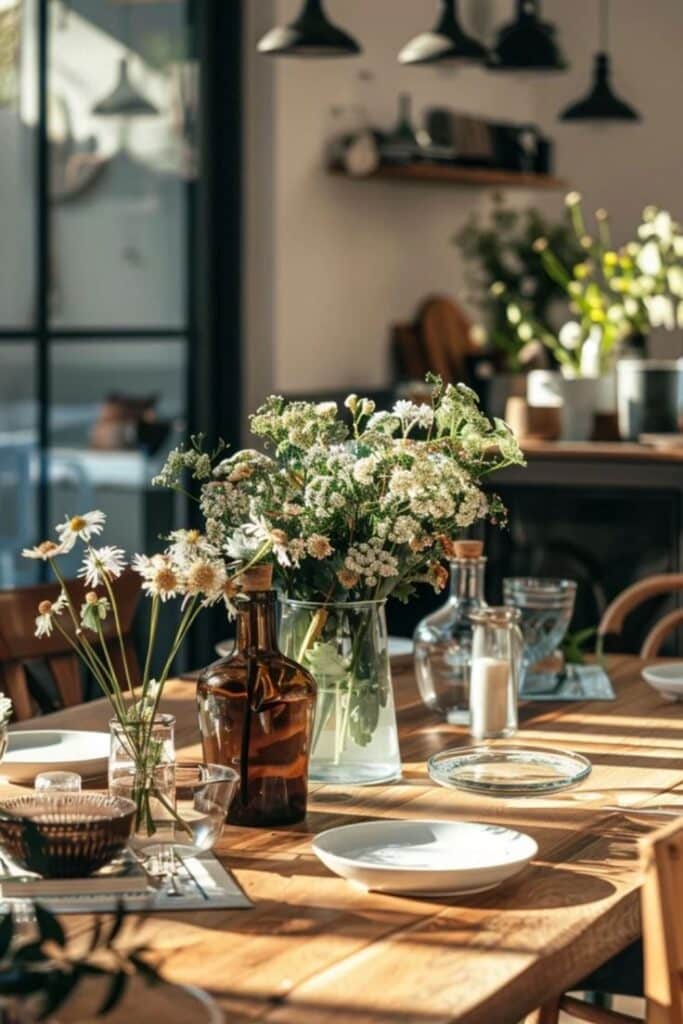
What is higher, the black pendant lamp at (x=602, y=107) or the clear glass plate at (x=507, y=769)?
the black pendant lamp at (x=602, y=107)

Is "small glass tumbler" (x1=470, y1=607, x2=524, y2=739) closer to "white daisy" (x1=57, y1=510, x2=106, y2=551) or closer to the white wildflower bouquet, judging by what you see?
the white wildflower bouquet

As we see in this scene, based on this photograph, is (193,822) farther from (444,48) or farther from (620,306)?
(620,306)

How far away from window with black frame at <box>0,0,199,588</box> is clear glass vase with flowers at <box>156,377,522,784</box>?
2702mm

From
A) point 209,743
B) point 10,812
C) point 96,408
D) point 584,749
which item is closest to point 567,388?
point 96,408

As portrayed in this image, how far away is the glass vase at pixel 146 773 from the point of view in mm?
1742

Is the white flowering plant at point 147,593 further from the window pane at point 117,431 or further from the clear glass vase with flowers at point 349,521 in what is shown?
the window pane at point 117,431

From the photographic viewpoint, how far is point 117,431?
5.08m

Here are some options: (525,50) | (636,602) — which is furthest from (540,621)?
(525,50)

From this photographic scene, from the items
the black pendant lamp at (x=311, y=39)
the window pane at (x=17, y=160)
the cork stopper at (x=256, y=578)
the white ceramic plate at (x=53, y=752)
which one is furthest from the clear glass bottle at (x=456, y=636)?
the window pane at (x=17, y=160)

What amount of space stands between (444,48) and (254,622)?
2.45 metres

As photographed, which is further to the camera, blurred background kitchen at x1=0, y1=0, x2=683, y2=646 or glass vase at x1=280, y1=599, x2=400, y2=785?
blurred background kitchen at x1=0, y1=0, x2=683, y2=646

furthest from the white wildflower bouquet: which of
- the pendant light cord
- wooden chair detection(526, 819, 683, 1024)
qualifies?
the pendant light cord

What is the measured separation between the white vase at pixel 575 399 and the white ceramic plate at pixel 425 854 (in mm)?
2724

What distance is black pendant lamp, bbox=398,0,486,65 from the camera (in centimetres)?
405
